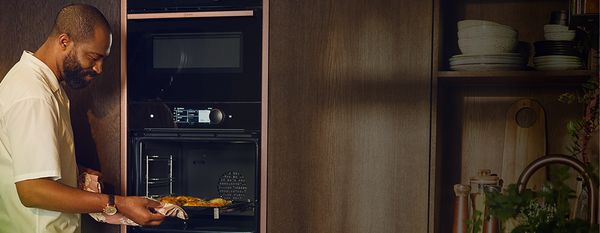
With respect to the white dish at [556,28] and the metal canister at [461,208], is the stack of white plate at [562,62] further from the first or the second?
the metal canister at [461,208]

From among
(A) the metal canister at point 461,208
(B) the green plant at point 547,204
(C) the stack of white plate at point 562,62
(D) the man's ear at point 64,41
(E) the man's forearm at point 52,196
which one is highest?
(D) the man's ear at point 64,41

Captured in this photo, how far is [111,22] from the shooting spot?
7.59 feet

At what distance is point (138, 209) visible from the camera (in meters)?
2.13

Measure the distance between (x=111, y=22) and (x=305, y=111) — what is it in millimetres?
736

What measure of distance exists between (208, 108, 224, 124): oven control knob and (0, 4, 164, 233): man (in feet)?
1.13

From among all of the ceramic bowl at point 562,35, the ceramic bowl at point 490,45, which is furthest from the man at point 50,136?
the ceramic bowl at point 562,35

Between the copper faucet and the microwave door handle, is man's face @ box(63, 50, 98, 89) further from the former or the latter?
the copper faucet

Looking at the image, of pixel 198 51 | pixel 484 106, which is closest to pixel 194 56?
pixel 198 51

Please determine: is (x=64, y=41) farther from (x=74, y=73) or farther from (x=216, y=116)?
(x=216, y=116)

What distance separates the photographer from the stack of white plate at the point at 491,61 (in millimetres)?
2141

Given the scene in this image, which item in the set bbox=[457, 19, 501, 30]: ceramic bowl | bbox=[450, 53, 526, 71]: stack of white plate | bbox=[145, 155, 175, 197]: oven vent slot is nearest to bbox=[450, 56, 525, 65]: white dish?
bbox=[450, 53, 526, 71]: stack of white plate

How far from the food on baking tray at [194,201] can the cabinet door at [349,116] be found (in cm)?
17

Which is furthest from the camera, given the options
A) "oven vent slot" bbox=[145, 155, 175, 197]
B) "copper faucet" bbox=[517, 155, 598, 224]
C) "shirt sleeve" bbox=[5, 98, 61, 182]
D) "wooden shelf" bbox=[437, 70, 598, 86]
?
"oven vent slot" bbox=[145, 155, 175, 197]

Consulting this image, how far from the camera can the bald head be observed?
216 cm
